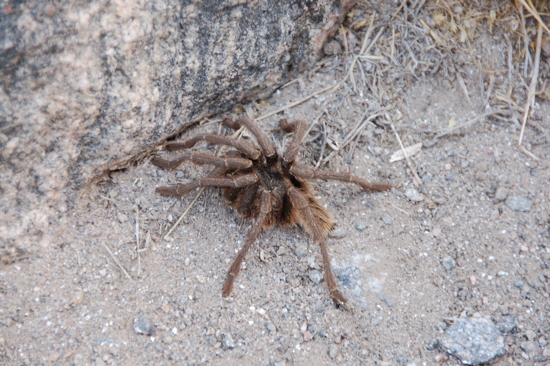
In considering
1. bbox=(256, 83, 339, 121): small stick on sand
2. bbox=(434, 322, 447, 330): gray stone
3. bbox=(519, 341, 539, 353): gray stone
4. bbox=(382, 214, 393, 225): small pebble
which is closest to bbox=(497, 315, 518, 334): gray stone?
bbox=(519, 341, 539, 353): gray stone

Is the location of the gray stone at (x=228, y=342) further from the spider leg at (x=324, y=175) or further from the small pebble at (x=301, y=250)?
the spider leg at (x=324, y=175)

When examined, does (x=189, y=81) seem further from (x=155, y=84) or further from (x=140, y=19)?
(x=140, y=19)

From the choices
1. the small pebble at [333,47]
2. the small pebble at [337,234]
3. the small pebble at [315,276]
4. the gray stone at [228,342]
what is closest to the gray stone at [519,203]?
the small pebble at [337,234]

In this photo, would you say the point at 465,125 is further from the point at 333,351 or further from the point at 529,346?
the point at 333,351

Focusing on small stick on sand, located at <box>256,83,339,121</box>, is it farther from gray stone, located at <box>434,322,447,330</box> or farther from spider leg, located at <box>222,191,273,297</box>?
gray stone, located at <box>434,322,447,330</box>

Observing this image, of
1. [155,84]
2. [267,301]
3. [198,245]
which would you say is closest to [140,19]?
[155,84]

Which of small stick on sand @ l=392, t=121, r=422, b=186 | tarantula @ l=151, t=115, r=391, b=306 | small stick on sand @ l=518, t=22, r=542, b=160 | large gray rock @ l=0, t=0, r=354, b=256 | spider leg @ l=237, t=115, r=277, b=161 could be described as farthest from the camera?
small stick on sand @ l=518, t=22, r=542, b=160
